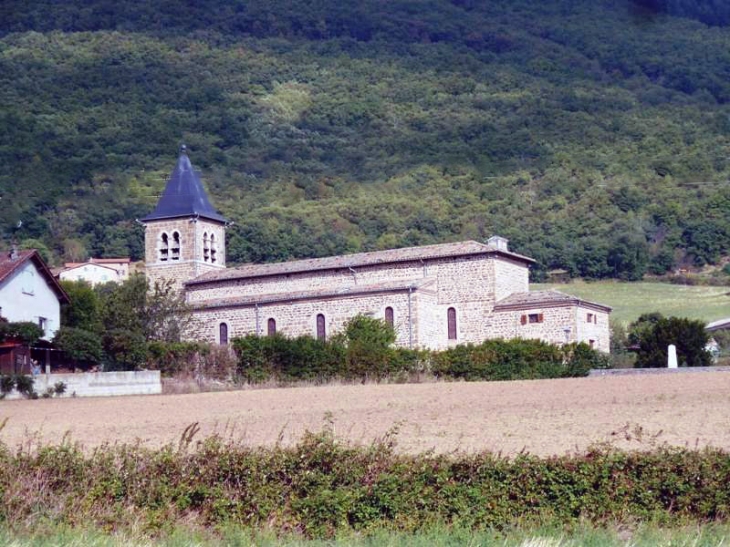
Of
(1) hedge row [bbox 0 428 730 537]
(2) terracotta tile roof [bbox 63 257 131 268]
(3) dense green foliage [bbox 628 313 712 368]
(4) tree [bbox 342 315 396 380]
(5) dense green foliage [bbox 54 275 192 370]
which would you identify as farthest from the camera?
(2) terracotta tile roof [bbox 63 257 131 268]

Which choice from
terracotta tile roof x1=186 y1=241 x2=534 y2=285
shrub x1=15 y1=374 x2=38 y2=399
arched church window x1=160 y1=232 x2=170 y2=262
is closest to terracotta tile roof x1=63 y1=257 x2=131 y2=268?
arched church window x1=160 y1=232 x2=170 y2=262

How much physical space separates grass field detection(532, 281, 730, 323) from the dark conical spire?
27.4m

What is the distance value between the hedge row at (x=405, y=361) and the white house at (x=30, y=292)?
765 cm

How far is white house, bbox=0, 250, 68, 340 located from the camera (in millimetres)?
44281

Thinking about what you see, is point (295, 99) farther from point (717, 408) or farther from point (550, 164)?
point (717, 408)

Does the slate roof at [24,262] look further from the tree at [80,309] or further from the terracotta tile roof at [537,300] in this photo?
the terracotta tile roof at [537,300]

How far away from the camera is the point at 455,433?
25.7 meters

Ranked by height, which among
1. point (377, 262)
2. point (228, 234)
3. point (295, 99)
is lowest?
point (377, 262)

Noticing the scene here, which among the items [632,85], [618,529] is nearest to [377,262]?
[618,529]

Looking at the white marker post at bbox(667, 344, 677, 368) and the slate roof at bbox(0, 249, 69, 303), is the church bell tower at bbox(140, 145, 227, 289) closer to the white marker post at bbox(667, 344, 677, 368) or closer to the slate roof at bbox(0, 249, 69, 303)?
the slate roof at bbox(0, 249, 69, 303)

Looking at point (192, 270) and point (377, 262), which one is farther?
point (192, 270)

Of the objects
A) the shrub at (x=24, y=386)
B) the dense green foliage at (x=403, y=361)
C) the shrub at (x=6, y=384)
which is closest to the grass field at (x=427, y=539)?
the shrub at (x=6, y=384)

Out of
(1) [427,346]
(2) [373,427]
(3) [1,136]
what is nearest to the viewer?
(2) [373,427]

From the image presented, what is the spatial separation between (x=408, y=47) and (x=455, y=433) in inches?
5071
